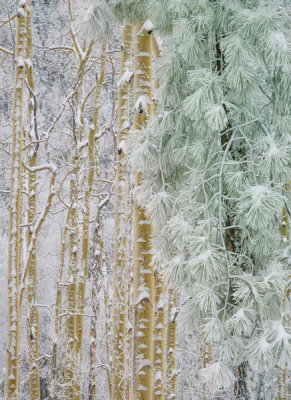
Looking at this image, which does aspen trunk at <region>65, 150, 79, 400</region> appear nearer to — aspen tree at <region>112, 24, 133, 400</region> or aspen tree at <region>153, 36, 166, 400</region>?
aspen tree at <region>112, 24, 133, 400</region>

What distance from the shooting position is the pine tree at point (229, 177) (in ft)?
8.64

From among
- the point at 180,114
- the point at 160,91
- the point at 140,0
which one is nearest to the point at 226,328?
the point at 180,114

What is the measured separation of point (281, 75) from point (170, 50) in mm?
848

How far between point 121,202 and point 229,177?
2767 mm

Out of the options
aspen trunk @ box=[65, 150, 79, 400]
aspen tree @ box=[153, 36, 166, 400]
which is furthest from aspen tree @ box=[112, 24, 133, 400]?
aspen trunk @ box=[65, 150, 79, 400]

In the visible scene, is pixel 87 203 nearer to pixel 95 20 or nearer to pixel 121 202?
pixel 121 202

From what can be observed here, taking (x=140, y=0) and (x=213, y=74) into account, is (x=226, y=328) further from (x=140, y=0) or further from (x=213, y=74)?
(x=140, y=0)

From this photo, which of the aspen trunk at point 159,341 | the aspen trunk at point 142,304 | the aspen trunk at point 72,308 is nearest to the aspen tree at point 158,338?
the aspen trunk at point 159,341

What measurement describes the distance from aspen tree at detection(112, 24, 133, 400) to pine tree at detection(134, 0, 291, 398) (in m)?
2.02

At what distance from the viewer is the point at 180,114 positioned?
324cm

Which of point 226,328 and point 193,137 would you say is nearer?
point 226,328

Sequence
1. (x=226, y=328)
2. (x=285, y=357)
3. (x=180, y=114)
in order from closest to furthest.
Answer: (x=285, y=357) < (x=226, y=328) < (x=180, y=114)

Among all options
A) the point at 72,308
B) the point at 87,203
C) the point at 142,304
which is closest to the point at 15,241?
the point at 142,304

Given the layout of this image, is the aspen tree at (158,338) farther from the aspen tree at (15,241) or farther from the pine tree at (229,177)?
the pine tree at (229,177)
